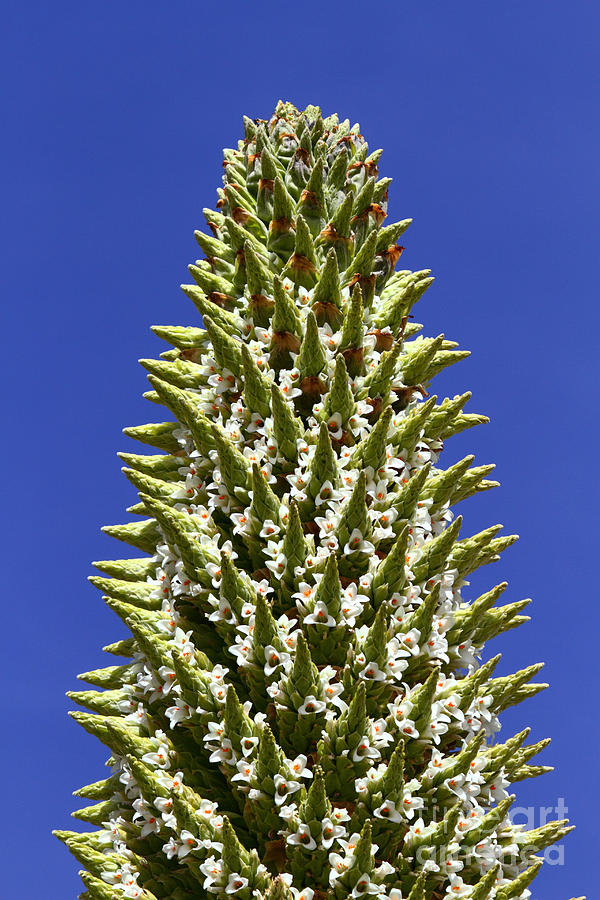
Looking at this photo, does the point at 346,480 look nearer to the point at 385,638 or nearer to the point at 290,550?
the point at 290,550

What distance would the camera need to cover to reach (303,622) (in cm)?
725

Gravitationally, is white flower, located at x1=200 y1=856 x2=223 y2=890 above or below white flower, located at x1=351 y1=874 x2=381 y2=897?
above

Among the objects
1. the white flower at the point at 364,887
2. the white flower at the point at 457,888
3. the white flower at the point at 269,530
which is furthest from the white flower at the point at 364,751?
the white flower at the point at 269,530

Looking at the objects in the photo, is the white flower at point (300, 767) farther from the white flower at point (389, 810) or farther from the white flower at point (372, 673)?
the white flower at point (372, 673)

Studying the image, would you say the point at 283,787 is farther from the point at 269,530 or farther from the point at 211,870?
the point at 269,530

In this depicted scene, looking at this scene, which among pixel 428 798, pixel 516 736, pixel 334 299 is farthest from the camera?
pixel 334 299

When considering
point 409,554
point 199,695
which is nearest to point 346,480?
point 409,554

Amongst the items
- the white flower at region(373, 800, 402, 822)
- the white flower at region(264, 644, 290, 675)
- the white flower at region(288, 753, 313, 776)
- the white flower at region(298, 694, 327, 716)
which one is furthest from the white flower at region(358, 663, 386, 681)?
the white flower at region(373, 800, 402, 822)

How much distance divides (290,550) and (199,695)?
4.14 ft

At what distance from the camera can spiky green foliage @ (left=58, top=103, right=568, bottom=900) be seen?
6.72 m

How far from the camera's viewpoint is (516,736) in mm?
7695

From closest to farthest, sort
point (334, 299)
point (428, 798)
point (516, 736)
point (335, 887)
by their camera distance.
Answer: point (335, 887)
point (428, 798)
point (516, 736)
point (334, 299)

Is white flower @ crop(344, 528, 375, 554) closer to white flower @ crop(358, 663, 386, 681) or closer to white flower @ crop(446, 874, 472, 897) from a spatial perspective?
white flower @ crop(358, 663, 386, 681)

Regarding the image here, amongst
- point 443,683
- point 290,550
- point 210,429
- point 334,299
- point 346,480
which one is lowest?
point 443,683
